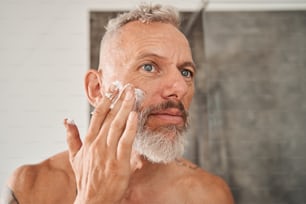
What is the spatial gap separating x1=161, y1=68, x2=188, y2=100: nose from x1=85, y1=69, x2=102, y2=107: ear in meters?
0.23

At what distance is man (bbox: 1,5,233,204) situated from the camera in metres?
0.58

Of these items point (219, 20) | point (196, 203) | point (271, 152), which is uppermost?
point (219, 20)

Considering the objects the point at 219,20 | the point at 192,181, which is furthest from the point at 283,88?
the point at 192,181

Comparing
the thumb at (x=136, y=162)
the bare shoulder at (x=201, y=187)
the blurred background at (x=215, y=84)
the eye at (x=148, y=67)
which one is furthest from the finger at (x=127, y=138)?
the blurred background at (x=215, y=84)

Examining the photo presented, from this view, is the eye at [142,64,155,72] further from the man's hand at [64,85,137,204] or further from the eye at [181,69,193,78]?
the man's hand at [64,85,137,204]

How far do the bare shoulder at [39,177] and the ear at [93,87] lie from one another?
0.21 m

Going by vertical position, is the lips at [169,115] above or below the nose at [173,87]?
below

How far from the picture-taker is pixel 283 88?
131cm

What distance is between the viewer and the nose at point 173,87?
77 centimetres

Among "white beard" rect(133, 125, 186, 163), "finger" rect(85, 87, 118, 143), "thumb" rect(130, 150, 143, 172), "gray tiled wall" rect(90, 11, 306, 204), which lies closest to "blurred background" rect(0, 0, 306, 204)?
"gray tiled wall" rect(90, 11, 306, 204)

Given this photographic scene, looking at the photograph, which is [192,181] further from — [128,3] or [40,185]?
[128,3]

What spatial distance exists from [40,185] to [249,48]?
0.99 metres

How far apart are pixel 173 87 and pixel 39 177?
49 centimetres

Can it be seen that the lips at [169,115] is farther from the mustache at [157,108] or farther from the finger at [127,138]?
the finger at [127,138]
